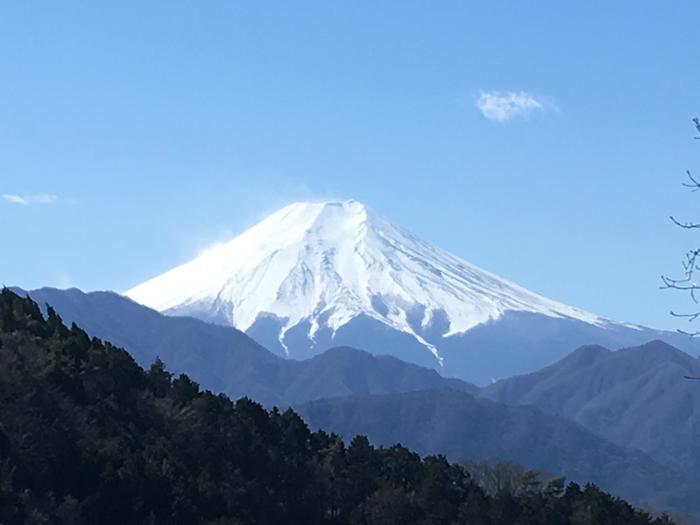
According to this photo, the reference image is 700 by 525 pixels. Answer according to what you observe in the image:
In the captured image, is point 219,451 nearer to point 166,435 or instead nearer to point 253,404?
point 166,435

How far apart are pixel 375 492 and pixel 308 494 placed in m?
1.77

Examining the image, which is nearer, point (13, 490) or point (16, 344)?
point (13, 490)

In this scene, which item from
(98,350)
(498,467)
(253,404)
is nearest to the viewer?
(98,350)

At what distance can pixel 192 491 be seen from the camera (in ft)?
107

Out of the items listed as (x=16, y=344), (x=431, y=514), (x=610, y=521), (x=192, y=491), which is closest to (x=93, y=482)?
(x=192, y=491)

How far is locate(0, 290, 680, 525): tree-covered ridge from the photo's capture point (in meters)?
30.6

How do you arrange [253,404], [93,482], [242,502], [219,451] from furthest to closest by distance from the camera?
1. [253,404]
2. [219,451]
3. [242,502]
4. [93,482]

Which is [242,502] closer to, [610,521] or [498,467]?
[610,521]

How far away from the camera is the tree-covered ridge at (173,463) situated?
30.6 meters

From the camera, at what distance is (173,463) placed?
34.0 m

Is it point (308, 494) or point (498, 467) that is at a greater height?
point (498, 467)

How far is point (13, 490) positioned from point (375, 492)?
43.6 ft

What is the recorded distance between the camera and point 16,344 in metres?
37.3

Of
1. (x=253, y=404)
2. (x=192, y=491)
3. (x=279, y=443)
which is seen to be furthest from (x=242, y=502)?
(x=253, y=404)
